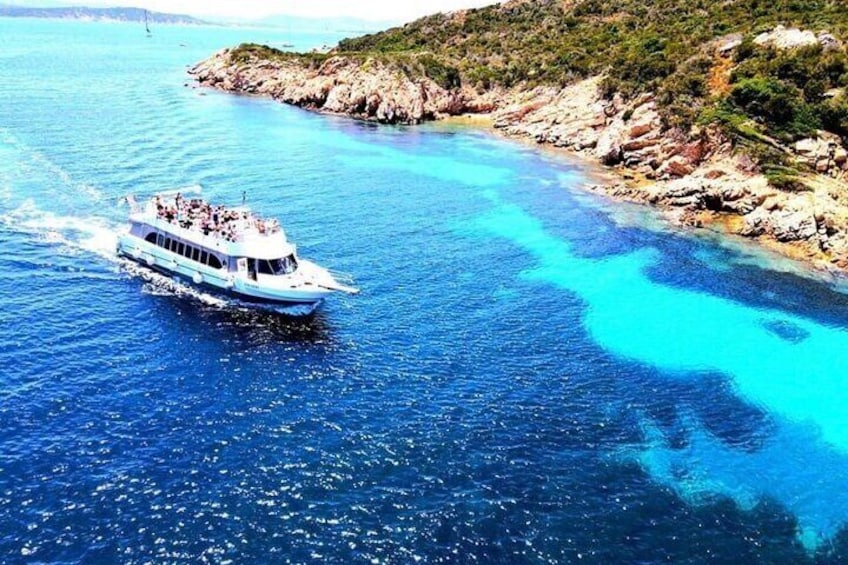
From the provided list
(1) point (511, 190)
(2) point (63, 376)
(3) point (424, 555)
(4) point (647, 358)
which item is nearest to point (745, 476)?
(4) point (647, 358)

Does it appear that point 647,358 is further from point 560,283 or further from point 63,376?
point 63,376

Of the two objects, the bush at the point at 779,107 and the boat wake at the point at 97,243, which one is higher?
the bush at the point at 779,107

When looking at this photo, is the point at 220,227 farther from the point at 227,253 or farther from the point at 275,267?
the point at 275,267

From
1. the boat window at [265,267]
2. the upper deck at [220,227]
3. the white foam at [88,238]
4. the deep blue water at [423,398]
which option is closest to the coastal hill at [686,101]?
the deep blue water at [423,398]

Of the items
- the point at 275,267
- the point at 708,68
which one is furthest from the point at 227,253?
the point at 708,68

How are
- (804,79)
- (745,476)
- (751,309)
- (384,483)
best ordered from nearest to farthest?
(384,483), (745,476), (751,309), (804,79)

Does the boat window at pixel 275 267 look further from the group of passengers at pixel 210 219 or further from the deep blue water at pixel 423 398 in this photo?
the deep blue water at pixel 423 398
